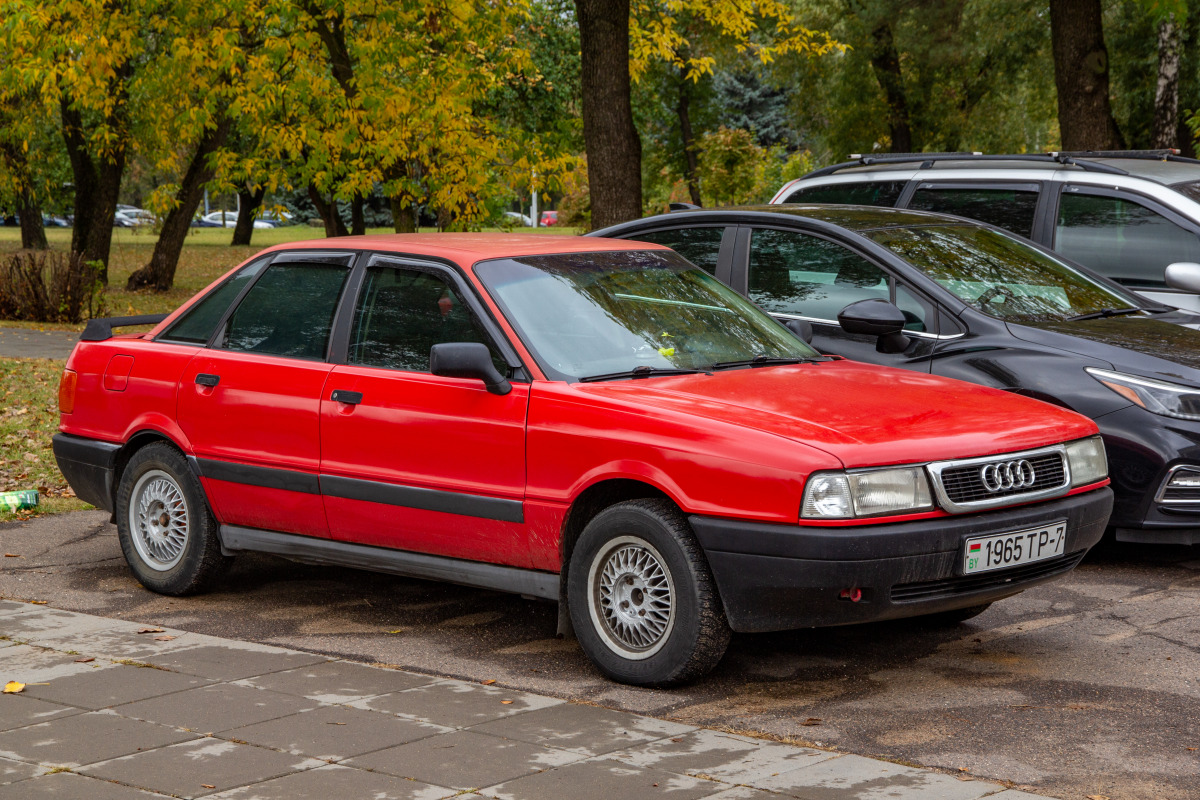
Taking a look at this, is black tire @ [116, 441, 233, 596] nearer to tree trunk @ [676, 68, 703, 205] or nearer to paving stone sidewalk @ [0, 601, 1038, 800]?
paving stone sidewalk @ [0, 601, 1038, 800]

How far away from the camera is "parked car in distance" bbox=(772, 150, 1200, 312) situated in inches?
336

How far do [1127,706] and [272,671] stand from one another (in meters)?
3.06

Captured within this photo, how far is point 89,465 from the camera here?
22.6 feet

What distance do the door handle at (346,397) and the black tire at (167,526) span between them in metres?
0.97

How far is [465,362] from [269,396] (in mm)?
1280

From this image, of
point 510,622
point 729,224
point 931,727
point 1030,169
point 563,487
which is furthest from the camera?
point 1030,169

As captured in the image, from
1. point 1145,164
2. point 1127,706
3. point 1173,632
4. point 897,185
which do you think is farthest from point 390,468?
point 1145,164

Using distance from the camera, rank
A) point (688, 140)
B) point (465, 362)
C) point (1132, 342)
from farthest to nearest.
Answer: point (688, 140) < point (1132, 342) < point (465, 362)

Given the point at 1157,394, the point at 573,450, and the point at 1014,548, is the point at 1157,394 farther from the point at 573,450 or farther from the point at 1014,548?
the point at 573,450

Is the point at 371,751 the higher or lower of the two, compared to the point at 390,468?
lower

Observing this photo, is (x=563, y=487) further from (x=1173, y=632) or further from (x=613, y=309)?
(x=1173, y=632)

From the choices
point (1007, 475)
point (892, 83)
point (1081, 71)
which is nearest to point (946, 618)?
point (1007, 475)

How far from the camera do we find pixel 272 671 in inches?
207

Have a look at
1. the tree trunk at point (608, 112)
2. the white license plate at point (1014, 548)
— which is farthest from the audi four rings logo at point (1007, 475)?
the tree trunk at point (608, 112)
